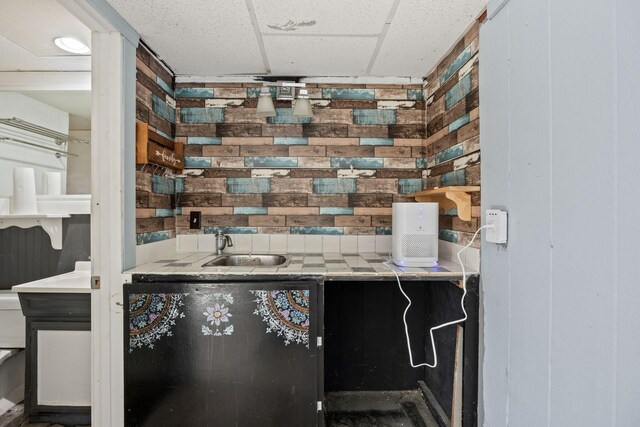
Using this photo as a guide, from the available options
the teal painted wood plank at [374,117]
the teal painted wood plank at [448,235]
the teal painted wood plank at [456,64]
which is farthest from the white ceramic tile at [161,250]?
the teal painted wood plank at [456,64]

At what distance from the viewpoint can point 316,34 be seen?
1.79 meters

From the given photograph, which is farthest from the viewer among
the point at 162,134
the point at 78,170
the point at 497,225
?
the point at 78,170

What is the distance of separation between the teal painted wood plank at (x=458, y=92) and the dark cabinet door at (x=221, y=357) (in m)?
1.39

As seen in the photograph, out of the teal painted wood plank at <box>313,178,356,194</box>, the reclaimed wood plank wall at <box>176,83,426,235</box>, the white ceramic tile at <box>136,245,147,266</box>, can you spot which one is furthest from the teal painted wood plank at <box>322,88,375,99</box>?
the white ceramic tile at <box>136,245,147,266</box>

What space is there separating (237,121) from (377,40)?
3.66ft

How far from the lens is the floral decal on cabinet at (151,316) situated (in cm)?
157

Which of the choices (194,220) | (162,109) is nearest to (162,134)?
(162,109)

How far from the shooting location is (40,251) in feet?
8.12

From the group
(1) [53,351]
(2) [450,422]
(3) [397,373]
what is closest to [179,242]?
(1) [53,351]

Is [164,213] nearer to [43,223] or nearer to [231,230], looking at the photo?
[231,230]

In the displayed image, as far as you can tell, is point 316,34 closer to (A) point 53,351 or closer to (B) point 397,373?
(B) point 397,373

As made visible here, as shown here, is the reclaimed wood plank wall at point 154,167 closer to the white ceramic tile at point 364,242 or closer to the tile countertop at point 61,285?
the tile countertop at point 61,285

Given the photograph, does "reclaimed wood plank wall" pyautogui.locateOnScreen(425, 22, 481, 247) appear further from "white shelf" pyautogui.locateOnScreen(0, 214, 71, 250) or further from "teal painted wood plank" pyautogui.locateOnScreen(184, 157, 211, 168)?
"white shelf" pyautogui.locateOnScreen(0, 214, 71, 250)

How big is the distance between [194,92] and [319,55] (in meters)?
0.97
